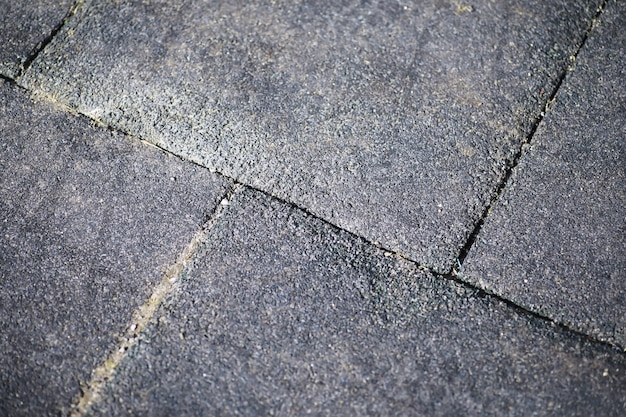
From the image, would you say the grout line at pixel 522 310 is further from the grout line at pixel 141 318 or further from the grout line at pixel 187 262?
the grout line at pixel 141 318

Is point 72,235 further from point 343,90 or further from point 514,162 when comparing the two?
point 514,162

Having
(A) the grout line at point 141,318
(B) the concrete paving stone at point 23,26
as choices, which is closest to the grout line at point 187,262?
(A) the grout line at point 141,318

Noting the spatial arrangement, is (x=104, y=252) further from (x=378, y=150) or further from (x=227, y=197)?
(x=378, y=150)

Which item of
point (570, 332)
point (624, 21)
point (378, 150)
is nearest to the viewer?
point (570, 332)

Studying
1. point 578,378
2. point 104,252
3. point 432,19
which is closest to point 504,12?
point 432,19

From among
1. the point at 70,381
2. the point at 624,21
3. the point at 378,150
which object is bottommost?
the point at 70,381

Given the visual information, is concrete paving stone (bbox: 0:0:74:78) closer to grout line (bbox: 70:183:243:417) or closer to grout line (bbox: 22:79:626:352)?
grout line (bbox: 22:79:626:352)
